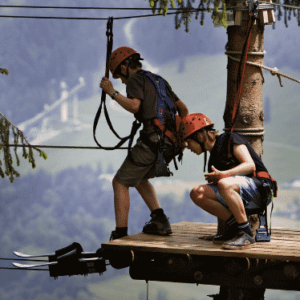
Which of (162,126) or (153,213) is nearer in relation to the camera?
(162,126)

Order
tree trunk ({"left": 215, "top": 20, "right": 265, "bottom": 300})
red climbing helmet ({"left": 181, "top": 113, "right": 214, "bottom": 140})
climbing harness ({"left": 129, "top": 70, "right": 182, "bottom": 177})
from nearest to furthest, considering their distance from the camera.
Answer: red climbing helmet ({"left": 181, "top": 113, "right": 214, "bottom": 140}) → climbing harness ({"left": 129, "top": 70, "right": 182, "bottom": 177}) → tree trunk ({"left": 215, "top": 20, "right": 265, "bottom": 300})

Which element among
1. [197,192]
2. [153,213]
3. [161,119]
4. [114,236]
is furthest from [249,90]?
[114,236]

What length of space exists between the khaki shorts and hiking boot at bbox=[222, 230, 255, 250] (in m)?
1.07

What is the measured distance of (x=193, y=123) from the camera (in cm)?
485

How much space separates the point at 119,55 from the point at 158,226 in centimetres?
167

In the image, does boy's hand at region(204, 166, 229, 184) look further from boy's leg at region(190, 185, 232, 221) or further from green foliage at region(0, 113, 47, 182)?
green foliage at region(0, 113, 47, 182)

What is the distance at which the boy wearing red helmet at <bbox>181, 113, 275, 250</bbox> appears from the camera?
15.3 feet

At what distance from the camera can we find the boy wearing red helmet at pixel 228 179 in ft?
15.3

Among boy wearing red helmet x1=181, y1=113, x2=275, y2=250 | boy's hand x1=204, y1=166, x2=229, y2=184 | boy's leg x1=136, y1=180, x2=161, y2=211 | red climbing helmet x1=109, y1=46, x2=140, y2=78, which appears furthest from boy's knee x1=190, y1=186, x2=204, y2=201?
red climbing helmet x1=109, y1=46, x2=140, y2=78

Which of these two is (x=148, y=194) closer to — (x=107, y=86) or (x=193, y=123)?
(x=193, y=123)

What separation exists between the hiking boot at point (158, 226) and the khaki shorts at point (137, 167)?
0.41 meters

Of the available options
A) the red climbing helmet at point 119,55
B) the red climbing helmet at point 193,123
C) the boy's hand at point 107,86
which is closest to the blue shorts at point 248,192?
the red climbing helmet at point 193,123

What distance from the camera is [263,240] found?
5000 mm

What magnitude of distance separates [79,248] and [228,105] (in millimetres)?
2075
